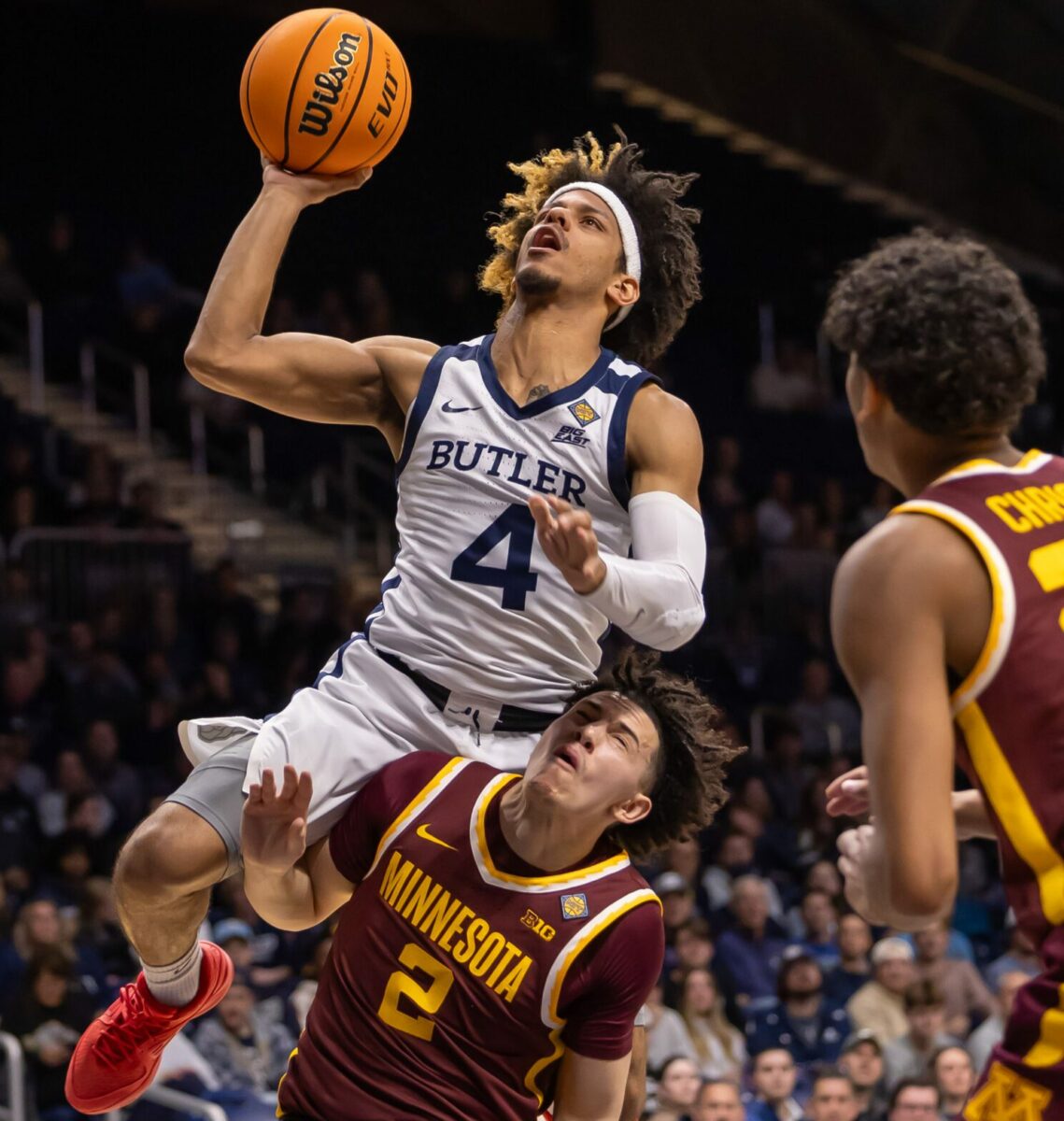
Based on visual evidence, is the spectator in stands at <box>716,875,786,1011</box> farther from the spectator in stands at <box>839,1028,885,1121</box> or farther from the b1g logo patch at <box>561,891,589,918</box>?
the b1g logo patch at <box>561,891,589,918</box>

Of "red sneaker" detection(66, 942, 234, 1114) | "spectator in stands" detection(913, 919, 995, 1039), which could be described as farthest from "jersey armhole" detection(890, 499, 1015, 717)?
"spectator in stands" detection(913, 919, 995, 1039)

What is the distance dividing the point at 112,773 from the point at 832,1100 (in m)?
3.99

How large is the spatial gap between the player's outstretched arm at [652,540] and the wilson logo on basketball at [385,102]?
33.7 inches

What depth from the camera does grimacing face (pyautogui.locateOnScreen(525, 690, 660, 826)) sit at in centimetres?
363

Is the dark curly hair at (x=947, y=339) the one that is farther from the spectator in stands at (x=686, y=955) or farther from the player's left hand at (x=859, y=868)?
the spectator in stands at (x=686, y=955)

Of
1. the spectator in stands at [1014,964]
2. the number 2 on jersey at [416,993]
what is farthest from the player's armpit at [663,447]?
the spectator in stands at [1014,964]

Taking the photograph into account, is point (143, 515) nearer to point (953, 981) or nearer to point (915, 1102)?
point (953, 981)

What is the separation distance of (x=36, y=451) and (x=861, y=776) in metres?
9.34

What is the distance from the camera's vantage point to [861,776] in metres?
2.93

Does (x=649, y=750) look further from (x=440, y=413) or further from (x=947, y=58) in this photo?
(x=947, y=58)

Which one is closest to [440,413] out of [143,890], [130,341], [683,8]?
[143,890]

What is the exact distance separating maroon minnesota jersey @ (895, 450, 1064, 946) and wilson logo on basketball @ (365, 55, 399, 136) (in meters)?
2.08

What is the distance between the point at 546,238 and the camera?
4113 mm

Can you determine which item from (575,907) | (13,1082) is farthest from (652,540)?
(13,1082)
